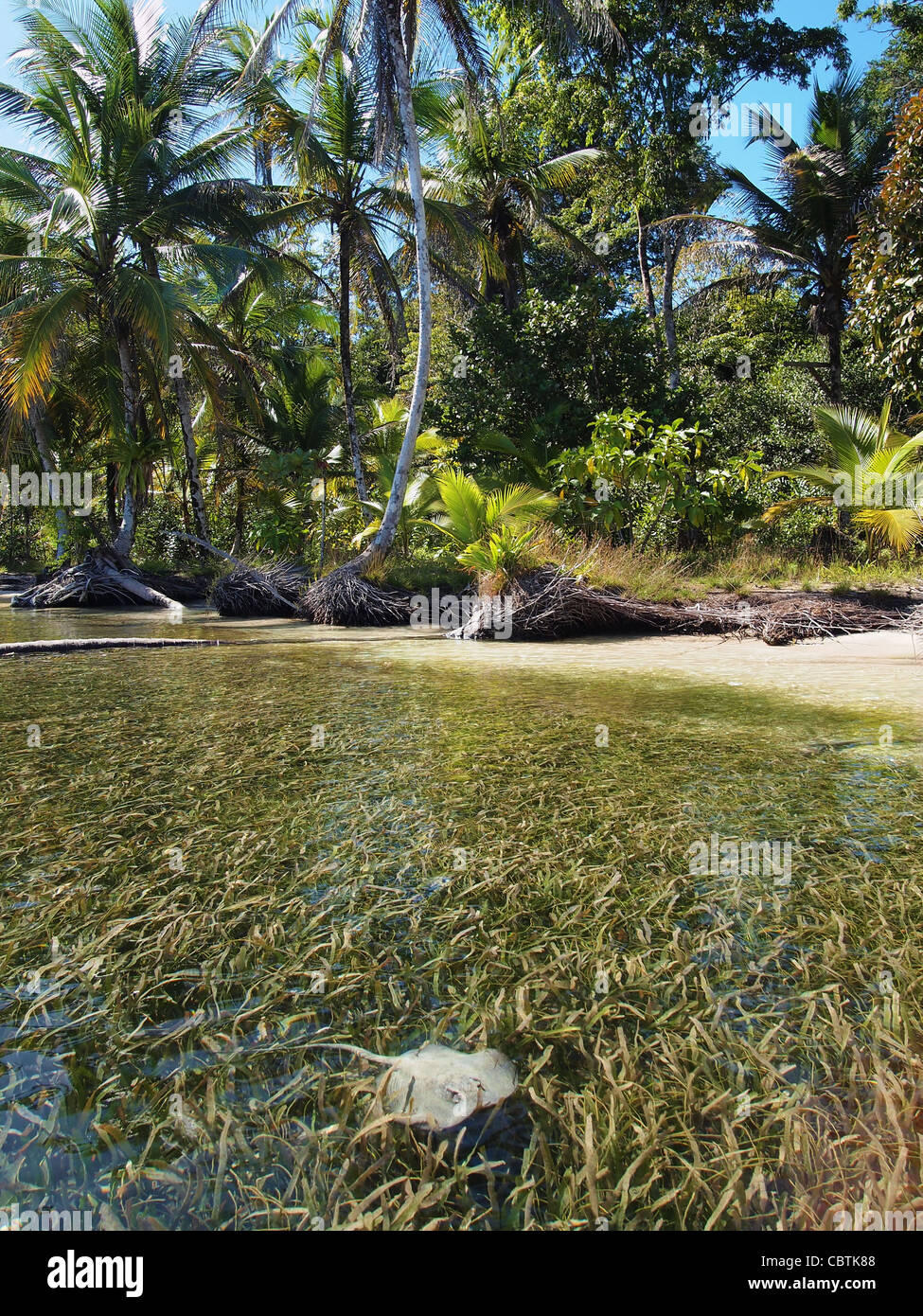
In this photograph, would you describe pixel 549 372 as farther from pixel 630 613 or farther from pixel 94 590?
pixel 94 590

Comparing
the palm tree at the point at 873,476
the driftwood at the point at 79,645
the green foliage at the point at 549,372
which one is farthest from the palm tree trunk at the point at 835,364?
the driftwood at the point at 79,645

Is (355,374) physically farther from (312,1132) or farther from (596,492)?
(312,1132)

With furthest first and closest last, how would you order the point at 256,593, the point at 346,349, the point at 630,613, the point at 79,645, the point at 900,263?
the point at 346,349, the point at 256,593, the point at 630,613, the point at 900,263, the point at 79,645

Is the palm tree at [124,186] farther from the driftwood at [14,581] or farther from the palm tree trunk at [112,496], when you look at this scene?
the driftwood at [14,581]

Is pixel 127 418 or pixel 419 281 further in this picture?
pixel 127 418

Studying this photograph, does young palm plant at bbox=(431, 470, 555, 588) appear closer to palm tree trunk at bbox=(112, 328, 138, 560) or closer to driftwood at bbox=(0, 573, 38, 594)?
palm tree trunk at bbox=(112, 328, 138, 560)

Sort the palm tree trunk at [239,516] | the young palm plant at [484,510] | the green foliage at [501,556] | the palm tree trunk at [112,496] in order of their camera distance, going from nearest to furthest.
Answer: the green foliage at [501,556] < the young palm plant at [484,510] < the palm tree trunk at [112,496] < the palm tree trunk at [239,516]

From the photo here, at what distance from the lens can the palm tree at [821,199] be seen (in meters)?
14.1

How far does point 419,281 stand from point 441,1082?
11.9 m

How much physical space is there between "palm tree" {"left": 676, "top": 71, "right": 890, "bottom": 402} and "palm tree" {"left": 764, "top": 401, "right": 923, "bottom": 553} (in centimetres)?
377

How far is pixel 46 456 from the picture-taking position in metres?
15.6

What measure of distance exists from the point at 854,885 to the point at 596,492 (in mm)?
9938

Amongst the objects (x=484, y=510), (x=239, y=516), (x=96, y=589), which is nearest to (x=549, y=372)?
(x=484, y=510)

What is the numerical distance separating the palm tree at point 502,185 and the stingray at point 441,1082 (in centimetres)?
1510
